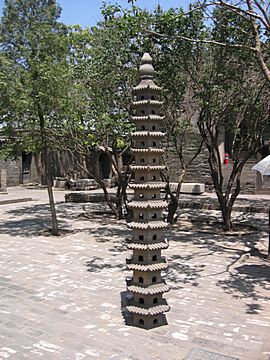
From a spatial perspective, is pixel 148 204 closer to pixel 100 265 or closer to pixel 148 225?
pixel 148 225

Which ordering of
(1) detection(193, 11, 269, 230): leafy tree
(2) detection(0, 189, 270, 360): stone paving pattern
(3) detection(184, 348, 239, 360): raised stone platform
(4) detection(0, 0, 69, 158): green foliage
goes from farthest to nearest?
1. (1) detection(193, 11, 269, 230): leafy tree
2. (4) detection(0, 0, 69, 158): green foliage
3. (2) detection(0, 189, 270, 360): stone paving pattern
4. (3) detection(184, 348, 239, 360): raised stone platform

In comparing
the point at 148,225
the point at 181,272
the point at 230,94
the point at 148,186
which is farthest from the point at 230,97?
the point at 148,225

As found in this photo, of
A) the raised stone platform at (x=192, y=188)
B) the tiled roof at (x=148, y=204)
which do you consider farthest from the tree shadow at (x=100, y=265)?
the raised stone platform at (x=192, y=188)

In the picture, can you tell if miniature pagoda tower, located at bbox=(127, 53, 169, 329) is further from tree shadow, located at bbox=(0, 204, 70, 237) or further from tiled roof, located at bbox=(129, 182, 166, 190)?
tree shadow, located at bbox=(0, 204, 70, 237)

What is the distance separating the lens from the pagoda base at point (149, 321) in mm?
6043

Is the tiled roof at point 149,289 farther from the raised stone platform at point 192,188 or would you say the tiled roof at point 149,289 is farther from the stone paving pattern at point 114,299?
the raised stone platform at point 192,188

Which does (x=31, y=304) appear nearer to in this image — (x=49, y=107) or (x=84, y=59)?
(x=49, y=107)

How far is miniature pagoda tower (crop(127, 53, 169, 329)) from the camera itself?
239 inches

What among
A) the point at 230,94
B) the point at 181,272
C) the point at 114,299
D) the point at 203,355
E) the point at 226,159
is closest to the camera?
the point at 203,355

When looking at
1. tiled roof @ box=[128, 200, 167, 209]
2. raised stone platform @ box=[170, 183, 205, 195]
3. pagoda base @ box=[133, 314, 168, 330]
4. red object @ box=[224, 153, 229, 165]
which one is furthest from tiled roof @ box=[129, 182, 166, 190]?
red object @ box=[224, 153, 229, 165]

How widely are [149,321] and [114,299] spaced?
1368 mm

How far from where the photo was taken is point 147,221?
613 cm

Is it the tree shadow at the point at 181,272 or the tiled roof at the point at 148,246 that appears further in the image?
the tree shadow at the point at 181,272

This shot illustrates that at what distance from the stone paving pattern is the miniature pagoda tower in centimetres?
38
